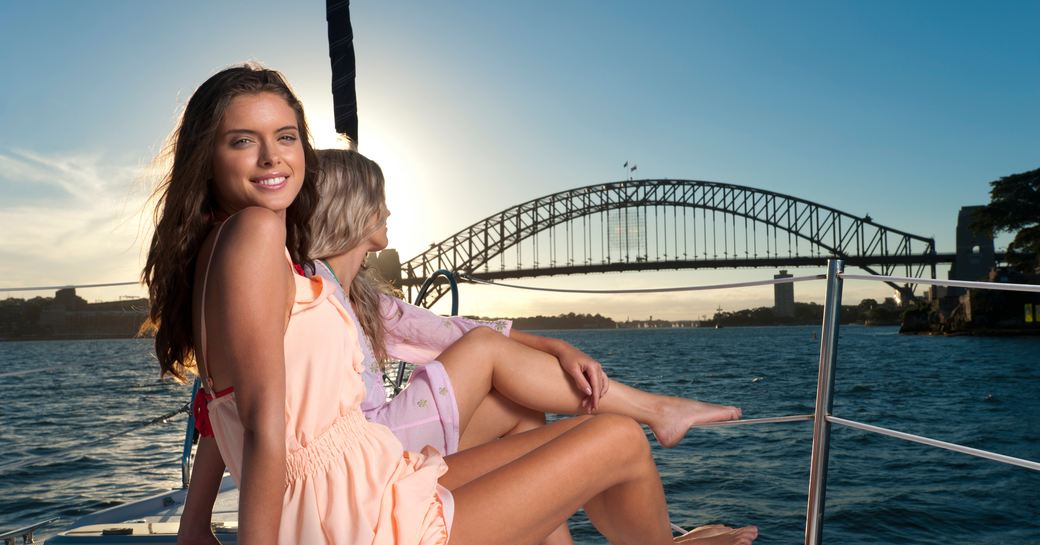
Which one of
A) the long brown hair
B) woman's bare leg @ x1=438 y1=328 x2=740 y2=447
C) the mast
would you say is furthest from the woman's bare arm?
the mast

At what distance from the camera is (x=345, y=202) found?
144cm

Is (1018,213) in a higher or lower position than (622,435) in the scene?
higher

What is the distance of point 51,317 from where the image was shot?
16266 millimetres

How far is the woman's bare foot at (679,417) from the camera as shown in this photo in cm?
153

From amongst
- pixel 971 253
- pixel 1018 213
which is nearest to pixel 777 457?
pixel 1018 213

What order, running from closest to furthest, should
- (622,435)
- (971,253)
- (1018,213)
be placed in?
(622,435)
(1018,213)
(971,253)

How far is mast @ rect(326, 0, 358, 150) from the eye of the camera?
286cm

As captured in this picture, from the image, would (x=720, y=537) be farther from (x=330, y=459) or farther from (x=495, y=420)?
(x=330, y=459)

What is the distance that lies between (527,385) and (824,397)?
56 centimetres

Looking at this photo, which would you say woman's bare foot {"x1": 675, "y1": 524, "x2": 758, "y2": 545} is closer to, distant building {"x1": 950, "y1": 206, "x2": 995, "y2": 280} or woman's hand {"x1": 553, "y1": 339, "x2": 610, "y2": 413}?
woman's hand {"x1": 553, "y1": 339, "x2": 610, "y2": 413}

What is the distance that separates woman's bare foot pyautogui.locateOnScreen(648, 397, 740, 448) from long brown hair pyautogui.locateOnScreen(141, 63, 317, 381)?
2.88 feet

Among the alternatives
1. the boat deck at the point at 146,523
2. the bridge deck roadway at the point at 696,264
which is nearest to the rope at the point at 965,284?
the boat deck at the point at 146,523

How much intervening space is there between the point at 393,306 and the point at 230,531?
548 millimetres

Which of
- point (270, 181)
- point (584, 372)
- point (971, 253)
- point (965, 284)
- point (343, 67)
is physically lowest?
point (584, 372)
